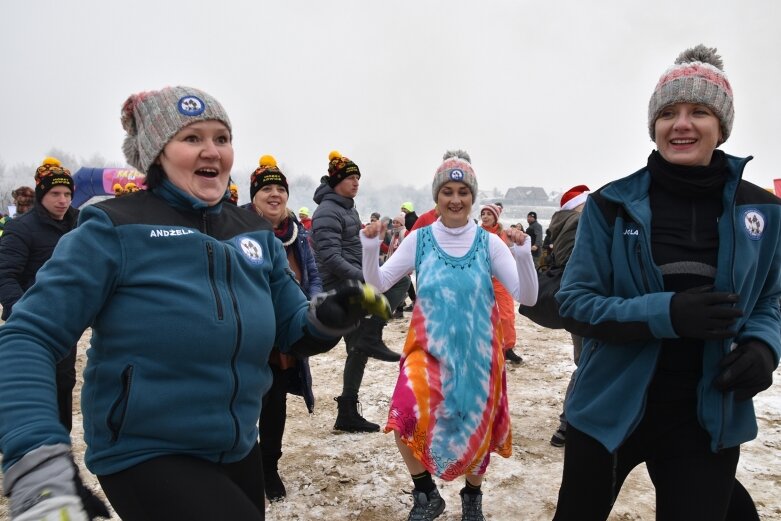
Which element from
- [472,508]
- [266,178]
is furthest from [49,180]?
[472,508]

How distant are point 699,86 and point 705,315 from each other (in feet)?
2.93

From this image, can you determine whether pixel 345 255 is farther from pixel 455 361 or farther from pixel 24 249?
pixel 24 249

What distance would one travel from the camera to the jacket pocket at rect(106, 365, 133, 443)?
142 cm

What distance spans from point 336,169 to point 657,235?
3030mm

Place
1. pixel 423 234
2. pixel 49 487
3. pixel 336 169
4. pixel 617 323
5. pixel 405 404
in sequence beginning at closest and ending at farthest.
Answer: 1. pixel 49 487
2. pixel 617 323
3. pixel 405 404
4. pixel 423 234
5. pixel 336 169

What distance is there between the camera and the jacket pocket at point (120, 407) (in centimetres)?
142

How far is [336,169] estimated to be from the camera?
174 inches

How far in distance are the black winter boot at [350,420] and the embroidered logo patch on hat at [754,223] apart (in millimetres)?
3489

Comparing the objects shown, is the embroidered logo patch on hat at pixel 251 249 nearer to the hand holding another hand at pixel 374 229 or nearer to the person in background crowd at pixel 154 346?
the person in background crowd at pixel 154 346

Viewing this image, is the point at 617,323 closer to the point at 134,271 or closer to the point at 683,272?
the point at 683,272

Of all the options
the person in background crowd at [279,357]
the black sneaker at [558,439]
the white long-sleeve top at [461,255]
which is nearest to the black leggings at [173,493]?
the person in background crowd at [279,357]

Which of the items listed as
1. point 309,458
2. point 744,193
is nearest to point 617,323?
point 744,193

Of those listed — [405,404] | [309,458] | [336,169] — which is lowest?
[309,458]

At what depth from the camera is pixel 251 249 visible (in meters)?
1.80
